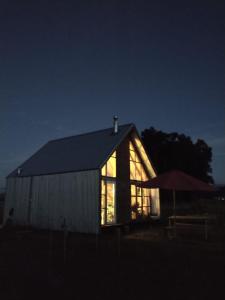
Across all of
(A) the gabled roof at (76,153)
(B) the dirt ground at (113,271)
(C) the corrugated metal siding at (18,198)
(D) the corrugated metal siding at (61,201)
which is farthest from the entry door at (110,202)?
(C) the corrugated metal siding at (18,198)

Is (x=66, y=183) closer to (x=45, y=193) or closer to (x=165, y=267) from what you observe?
(x=45, y=193)

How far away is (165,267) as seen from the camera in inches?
248

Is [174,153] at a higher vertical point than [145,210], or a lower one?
higher

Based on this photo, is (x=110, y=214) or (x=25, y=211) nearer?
(x=110, y=214)

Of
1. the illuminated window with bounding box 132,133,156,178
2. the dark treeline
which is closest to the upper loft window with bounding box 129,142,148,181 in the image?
the illuminated window with bounding box 132,133,156,178

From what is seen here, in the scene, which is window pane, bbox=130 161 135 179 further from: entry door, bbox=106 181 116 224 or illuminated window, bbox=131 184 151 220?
entry door, bbox=106 181 116 224

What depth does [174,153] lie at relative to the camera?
33031 millimetres

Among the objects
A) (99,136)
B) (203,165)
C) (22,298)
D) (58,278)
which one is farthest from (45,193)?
(203,165)

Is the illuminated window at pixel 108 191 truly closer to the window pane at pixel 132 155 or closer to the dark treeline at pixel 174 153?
the window pane at pixel 132 155

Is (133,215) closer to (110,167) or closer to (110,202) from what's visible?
(110,202)

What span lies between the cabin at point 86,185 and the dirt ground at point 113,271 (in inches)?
136

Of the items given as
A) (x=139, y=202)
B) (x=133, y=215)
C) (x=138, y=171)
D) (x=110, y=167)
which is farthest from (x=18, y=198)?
(x=138, y=171)

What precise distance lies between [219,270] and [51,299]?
415 cm

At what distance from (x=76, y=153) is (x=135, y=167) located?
3985 mm
